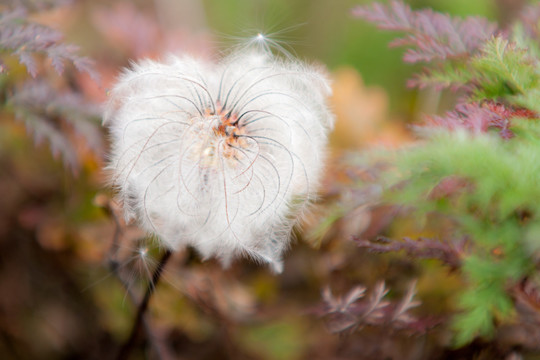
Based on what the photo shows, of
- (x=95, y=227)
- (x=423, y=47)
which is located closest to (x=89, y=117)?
(x=95, y=227)

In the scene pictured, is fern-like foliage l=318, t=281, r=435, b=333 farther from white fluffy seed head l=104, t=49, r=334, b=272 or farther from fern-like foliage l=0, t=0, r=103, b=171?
fern-like foliage l=0, t=0, r=103, b=171

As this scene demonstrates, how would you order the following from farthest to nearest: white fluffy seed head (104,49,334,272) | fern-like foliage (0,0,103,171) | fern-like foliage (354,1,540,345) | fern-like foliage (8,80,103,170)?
1. fern-like foliage (8,80,103,170)
2. fern-like foliage (0,0,103,171)
3. white fluffy seed head (104,49,334,272)
4. fern-like foliage (354,1,540,345)

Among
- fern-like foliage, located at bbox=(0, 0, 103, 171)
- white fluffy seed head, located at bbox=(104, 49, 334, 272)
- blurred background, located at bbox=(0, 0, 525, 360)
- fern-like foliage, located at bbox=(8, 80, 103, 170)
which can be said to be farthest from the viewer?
blurred background, located at bbox=(0, 0, 525, 360)

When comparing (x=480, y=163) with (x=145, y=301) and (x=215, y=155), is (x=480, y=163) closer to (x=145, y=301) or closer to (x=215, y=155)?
(x=215, y=155)

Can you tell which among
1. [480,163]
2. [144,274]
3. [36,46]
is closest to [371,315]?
[480,163]

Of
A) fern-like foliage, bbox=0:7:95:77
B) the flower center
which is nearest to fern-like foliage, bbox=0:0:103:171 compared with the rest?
fern-like foliage, bbox=0:7:95:77

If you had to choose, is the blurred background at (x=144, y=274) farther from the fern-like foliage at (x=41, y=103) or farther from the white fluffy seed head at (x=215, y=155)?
the white fluffy seed head at (x=215, y=155)

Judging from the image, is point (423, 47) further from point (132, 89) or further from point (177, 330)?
point (177, 330)

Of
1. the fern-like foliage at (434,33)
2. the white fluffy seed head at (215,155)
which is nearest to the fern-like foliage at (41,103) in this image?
the white fluffy seed head at (215,155)
